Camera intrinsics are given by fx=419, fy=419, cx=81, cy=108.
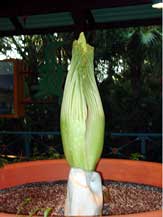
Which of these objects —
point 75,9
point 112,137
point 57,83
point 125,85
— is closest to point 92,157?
point 75,9

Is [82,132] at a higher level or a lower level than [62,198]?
higher

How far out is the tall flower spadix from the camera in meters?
1.00

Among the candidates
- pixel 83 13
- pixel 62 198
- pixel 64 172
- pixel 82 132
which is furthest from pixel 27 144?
pixel 82 132

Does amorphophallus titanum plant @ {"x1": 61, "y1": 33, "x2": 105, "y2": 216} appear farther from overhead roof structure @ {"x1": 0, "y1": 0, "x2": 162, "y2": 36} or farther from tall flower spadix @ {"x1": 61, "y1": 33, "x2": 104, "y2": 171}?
overhead roof structure @ {"x1": 0, "y1": 0, "x2": 162, "y2": 36}

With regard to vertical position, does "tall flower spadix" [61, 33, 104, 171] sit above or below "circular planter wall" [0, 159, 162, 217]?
above

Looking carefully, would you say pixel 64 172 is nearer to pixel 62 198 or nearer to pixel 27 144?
pixel 62 198

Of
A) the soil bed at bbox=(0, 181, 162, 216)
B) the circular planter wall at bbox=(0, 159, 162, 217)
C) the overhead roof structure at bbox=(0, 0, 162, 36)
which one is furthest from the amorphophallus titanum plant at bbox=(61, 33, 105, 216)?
the overhead roof structure at bbox=(0, 0, 162, 36)

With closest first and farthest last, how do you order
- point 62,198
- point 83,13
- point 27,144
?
point 62,198 < point 83,13 < point 27,144

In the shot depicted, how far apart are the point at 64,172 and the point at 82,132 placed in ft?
1.29

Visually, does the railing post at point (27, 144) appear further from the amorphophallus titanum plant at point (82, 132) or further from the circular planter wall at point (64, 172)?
the amorphophallus titanum plant at point (82, 132)

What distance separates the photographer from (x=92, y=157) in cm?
103

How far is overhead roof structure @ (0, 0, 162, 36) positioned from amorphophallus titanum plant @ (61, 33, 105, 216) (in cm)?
260

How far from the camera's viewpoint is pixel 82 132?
39.6 inches

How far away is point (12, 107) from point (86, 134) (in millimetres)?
3278
